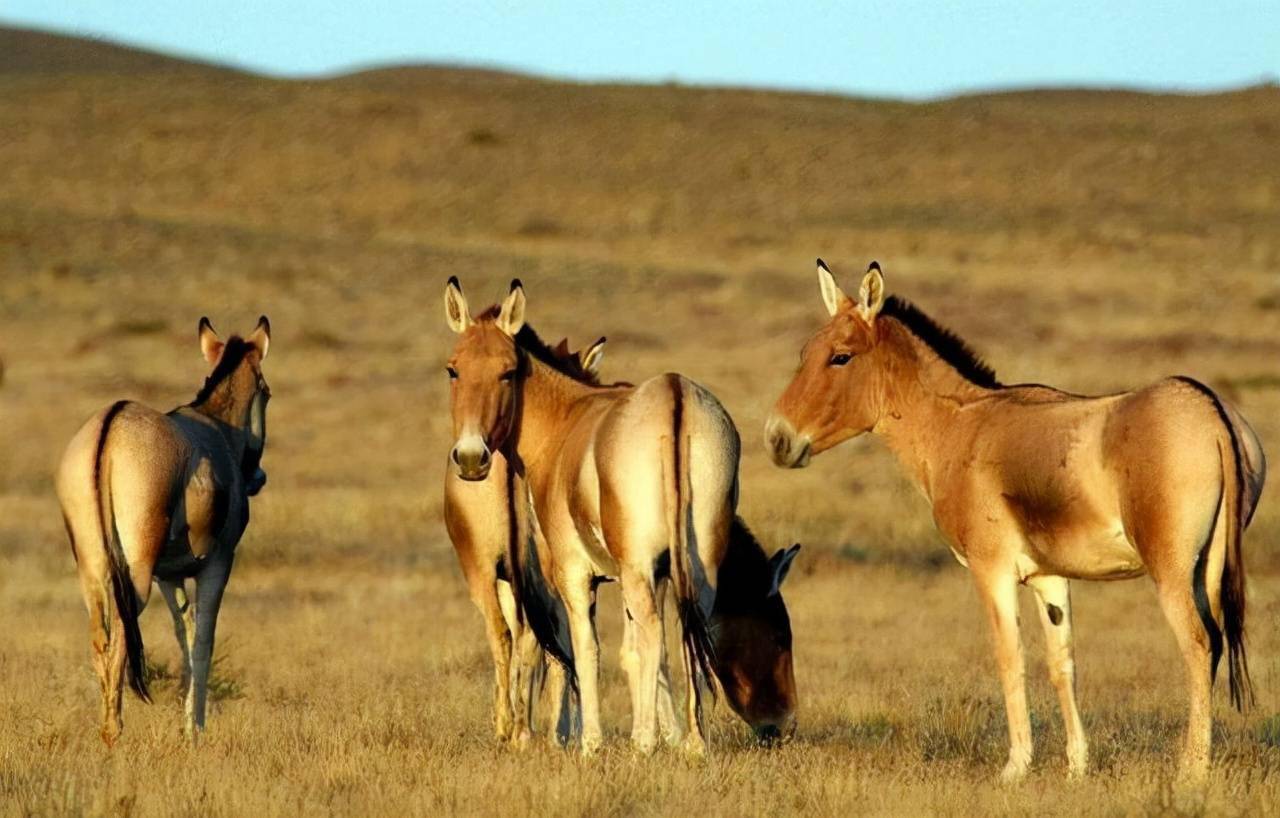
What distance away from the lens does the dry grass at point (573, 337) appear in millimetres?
9305

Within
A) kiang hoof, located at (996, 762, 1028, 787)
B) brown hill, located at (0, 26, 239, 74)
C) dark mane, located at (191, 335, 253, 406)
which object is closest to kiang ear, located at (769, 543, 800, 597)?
kiang hoof, located at (996, 762, 1028, 787)

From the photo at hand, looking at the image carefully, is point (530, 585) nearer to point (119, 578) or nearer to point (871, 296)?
point (119, 578)

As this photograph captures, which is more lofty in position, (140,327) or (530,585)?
(140,327)

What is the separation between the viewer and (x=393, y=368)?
34.9 metres

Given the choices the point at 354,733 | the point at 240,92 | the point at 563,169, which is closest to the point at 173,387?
the point at 354,733

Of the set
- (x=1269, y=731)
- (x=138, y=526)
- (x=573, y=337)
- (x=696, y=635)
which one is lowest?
(x=1269, y=731)

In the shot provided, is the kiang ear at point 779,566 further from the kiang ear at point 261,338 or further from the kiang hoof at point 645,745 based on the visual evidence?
the kiang ear at point 261,338

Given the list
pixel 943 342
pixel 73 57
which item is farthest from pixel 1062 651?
pixel 73 57

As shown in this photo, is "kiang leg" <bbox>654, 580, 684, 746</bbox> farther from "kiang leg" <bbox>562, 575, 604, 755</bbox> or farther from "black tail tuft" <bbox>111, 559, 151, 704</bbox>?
"black tail tuft" <bbox>111, 559, 151, 704</bbox>

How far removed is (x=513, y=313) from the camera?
10.0 m

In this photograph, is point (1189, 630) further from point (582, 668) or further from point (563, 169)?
point (563, 169)

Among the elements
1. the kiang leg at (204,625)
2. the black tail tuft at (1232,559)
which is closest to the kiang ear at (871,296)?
the black tail tuft at (1232,559)

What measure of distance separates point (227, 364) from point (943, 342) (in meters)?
4.53

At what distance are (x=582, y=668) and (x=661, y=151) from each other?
55713 mm
